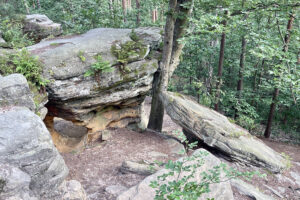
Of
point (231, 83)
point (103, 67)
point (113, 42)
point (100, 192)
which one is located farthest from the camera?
point (231, 83)

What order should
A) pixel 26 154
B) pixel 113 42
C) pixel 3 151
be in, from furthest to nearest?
pixel 113 42
pixel 26 154
pixel 3 151

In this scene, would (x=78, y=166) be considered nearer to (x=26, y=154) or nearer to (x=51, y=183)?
(x=51, y=183)

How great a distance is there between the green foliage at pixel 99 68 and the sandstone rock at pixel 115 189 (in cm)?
369

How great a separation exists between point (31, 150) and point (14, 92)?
1855mm

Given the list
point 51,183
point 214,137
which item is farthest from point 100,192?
point 214,137

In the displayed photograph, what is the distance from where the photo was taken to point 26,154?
3787 mm

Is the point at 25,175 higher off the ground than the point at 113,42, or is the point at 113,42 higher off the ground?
the point at 113,42

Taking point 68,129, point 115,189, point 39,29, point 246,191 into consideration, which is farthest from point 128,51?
point 39,29

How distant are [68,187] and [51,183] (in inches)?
16.9

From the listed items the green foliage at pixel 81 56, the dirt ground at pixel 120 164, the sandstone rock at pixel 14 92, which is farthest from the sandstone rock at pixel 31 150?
the green foliage at pixel 81 56

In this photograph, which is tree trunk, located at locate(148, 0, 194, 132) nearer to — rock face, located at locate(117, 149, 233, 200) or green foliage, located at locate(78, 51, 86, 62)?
green foliage, located at locate(78, 51, 86, 62)

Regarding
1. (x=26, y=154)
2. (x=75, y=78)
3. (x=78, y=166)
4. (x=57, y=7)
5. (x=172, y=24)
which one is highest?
(x=57, y=7)

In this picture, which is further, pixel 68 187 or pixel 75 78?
pixel 75 78

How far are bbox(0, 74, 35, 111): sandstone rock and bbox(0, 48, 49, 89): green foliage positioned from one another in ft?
4.71
